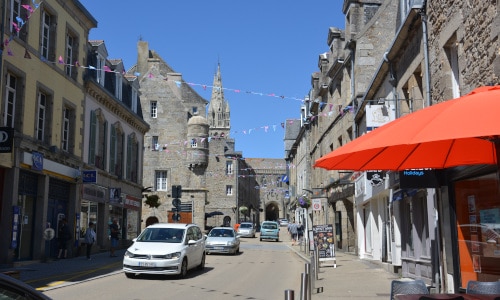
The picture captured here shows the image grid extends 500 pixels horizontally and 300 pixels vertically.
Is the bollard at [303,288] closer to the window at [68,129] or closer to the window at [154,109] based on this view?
the window at [68,129]

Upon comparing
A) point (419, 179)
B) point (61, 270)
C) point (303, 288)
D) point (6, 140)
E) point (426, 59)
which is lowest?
point (61, 270)

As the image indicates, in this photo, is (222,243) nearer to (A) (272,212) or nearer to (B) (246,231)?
(B) (246,231)

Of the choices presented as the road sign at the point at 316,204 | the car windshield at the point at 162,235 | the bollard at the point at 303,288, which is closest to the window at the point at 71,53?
the car windshield at the point at 162,235

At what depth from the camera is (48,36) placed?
1914 cm

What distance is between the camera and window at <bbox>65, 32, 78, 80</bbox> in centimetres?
2097

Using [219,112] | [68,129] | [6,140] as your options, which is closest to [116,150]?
[68,129]

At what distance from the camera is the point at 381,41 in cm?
2272

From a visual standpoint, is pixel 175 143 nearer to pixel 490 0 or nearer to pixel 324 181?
pixel 324 181

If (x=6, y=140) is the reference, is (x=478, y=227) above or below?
below

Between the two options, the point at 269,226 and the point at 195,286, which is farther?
the point at 269,226

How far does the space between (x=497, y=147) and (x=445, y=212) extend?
19.4ft

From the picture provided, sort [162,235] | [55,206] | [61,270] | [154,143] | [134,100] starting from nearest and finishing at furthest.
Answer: [162,235]
[61,270]
[55,206]
[134,100]
[154,143]

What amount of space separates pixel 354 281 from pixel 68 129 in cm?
1332

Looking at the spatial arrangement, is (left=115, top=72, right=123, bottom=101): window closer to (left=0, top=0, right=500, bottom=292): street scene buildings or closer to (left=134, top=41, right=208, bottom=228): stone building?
(left=0, top=0, right=500, bottom=292): street scene buildings
